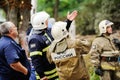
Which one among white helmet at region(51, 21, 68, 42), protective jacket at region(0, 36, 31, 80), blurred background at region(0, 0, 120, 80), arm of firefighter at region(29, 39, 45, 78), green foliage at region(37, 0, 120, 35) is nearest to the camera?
protective jacket at region(0, 36, 31, 80)

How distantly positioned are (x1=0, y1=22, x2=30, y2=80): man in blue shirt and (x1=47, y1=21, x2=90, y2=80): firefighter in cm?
59

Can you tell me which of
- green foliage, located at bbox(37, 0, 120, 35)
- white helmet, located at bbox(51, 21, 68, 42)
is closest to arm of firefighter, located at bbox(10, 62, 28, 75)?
white helmet, located at bbox(51, 21, 68, 42)

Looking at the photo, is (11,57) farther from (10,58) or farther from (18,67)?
(18,67)

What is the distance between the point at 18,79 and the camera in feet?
29.8

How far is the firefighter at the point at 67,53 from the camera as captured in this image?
8969 millimetres

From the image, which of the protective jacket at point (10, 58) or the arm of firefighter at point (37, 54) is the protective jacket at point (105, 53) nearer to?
the arm of firefighter at point (37, 54)

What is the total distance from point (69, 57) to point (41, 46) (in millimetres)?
632

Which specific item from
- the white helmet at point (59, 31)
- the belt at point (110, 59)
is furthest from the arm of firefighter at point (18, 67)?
the belt at point (110, 59)

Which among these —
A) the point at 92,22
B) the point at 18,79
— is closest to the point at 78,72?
the point at 18,79

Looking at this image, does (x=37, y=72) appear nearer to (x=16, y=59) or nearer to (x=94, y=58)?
(x=16, y=59)

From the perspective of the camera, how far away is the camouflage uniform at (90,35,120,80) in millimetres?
10875

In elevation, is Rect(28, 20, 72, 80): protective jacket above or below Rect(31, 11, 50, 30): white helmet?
below

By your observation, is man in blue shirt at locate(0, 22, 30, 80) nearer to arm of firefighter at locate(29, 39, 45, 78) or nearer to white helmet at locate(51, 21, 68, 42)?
arm of firefighter at locate(29, 39, 45, 78)

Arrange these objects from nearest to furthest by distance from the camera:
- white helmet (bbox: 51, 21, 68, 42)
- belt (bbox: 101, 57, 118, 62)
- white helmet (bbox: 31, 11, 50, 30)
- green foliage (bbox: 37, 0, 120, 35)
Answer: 1. white helmet (bbox: 51, 21, 68, 42)
2. white helmet (bbox: 31, 11, 50, 30)
3. belt (bbox: 101, 57, 118, 62)
4. green foliage (bbox: 37, 0, 120, 35)
